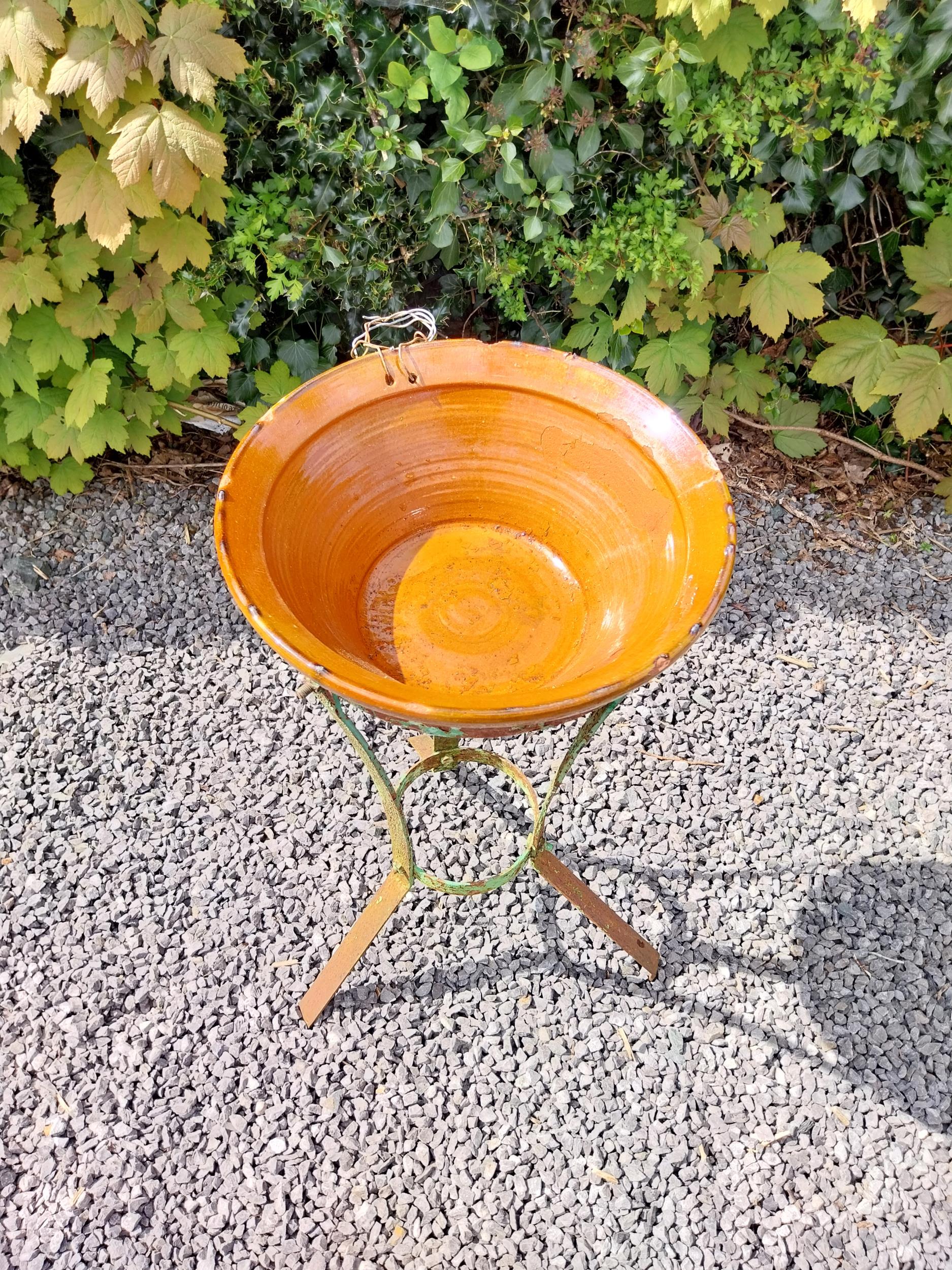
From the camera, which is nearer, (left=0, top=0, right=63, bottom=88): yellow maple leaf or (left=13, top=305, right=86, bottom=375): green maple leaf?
Answer: (left=0, top=0, right=63, bottom=88): yellow maple leaf

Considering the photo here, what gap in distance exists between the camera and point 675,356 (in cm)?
289

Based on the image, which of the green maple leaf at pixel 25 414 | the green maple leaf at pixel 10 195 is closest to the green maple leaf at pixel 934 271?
the green maple leaf at pixel 10 195

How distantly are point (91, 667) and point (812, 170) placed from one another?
104 inches

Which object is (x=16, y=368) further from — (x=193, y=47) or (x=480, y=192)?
(x=480, y=192)

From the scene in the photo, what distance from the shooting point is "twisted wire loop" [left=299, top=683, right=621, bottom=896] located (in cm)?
170

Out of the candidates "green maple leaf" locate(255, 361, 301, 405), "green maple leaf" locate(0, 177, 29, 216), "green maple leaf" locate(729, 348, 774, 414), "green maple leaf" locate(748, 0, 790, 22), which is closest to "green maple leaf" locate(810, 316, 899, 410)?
"green maple leaf" locate(729, 348, 774, 414)

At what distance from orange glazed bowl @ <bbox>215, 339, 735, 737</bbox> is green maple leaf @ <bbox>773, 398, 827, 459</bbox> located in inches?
73.2

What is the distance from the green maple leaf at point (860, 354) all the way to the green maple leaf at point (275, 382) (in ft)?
5.61

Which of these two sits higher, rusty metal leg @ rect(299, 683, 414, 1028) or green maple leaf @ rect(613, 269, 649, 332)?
green maple leaf @ rect(613, 269, 649, 332)

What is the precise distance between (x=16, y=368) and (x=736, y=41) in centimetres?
221

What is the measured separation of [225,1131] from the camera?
71.7 inches

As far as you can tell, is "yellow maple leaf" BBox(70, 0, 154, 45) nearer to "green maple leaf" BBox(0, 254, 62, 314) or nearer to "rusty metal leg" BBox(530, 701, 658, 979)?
"green maple leaf" BBox(0, 254, 62, 314)

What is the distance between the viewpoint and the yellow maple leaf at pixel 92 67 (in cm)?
203

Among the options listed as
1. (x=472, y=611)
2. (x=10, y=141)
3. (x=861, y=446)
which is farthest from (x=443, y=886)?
(x=861, y=446)
